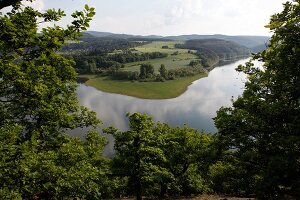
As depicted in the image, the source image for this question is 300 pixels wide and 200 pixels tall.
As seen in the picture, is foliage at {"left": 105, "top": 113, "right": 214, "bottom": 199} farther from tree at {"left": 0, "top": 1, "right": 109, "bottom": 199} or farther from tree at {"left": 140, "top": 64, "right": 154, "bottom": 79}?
tree at {"left": 140, "top": 64, "right": 154, "bottom": 79}

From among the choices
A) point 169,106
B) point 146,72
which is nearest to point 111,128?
point 169,106

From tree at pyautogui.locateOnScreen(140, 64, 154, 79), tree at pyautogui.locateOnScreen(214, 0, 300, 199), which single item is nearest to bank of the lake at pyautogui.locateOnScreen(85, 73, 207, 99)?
tree at pyautogui.locateOnScreen(140, 64, 154, 79)

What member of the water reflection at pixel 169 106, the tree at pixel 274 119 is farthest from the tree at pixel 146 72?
the tree at pixel 274 119

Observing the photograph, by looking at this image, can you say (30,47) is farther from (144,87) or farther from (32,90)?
(144,87)

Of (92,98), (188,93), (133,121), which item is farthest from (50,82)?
(188,93)

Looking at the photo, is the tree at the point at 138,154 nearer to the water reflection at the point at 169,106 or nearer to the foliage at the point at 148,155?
the foliage at the point at 148,155

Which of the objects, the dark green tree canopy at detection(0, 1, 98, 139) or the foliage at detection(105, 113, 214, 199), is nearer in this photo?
the dark green tree canopy at detection(0, 1, 98, 139)

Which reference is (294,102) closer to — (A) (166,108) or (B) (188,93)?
(A) (166,108)
